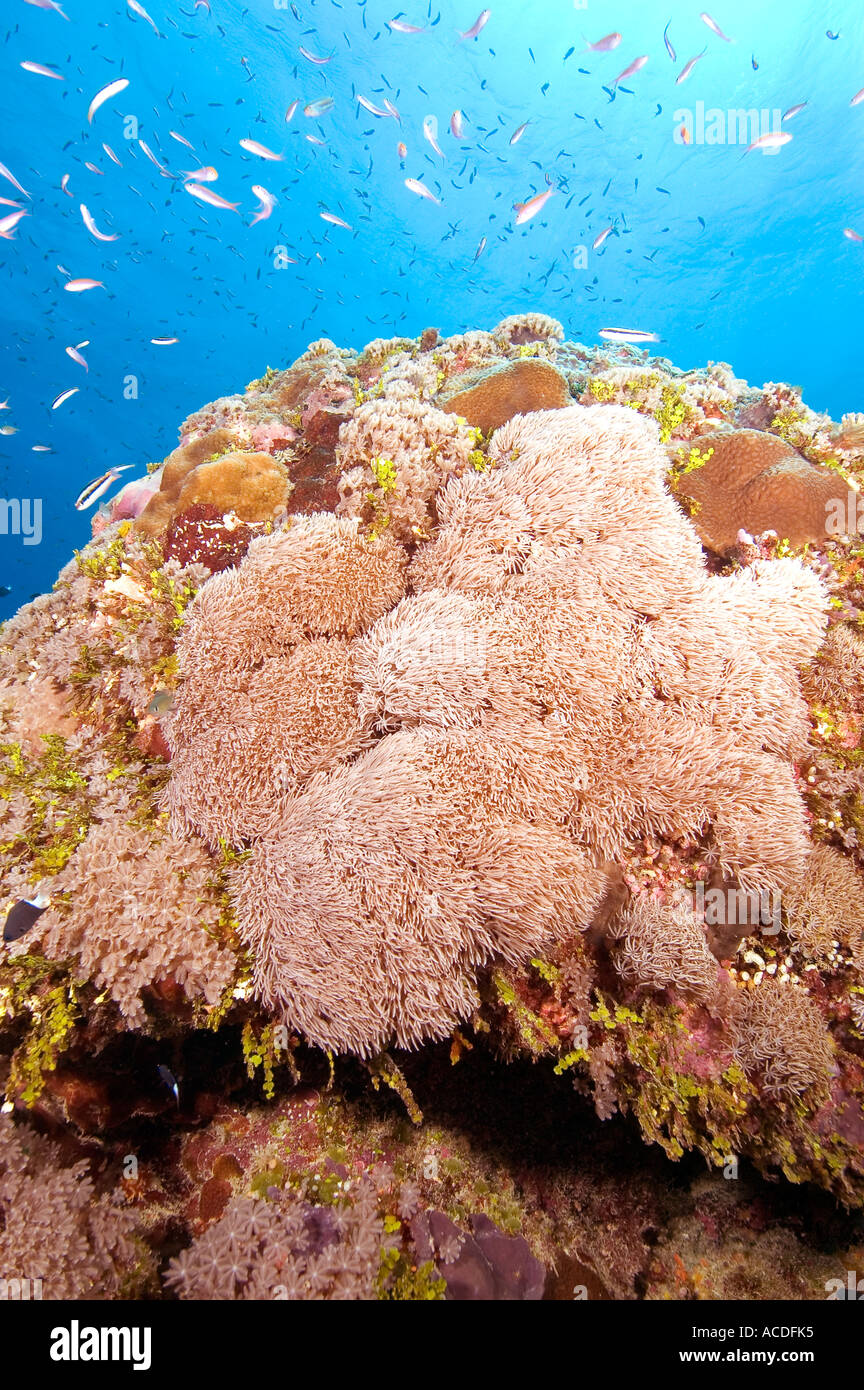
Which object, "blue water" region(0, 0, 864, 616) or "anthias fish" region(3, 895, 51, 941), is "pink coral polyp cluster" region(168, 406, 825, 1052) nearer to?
"anthias fish" region(3, 895, 51, 941)

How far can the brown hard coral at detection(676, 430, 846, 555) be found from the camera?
4453mm

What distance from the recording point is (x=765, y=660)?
12.3 feet

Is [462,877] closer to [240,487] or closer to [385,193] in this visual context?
[240,487]

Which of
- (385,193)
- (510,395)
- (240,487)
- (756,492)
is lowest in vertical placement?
(756,492)

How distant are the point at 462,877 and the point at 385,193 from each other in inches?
3760

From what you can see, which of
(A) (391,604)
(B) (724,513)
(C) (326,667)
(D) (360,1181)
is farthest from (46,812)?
(B) (724,513)

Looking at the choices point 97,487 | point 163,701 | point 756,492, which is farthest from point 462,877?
point 97,487

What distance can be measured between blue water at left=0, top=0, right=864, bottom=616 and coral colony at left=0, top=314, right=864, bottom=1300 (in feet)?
103

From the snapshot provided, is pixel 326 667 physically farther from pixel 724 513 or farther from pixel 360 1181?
pixel 360 1181

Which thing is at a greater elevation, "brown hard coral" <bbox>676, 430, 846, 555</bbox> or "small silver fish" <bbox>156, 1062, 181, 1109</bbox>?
"brown hard coral" <bbox>676, 430, 846, 555</bbox>

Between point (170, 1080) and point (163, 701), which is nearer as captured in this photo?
point (163, 701)

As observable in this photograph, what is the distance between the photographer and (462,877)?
3.16 meters

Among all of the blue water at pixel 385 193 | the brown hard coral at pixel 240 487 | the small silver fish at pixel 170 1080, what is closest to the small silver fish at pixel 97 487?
the brown hard coral at pixel 240 487

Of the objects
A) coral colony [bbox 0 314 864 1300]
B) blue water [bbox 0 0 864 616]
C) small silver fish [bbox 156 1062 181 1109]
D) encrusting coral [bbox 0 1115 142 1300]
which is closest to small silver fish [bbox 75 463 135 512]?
coral colony [bbox 0 314 864 1300]
